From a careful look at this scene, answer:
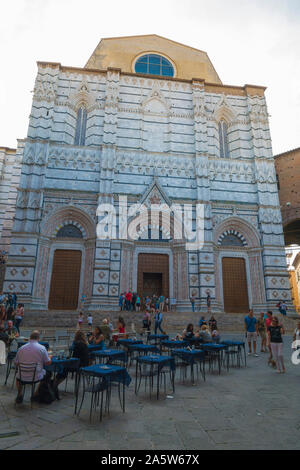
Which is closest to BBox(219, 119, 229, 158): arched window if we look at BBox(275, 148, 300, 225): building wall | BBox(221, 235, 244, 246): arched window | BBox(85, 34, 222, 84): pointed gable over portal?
BBox(85, 34, 222, 84): pointed gable over portal

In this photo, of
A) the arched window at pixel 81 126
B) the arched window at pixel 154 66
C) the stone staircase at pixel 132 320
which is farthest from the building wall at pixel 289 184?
the arched window at pixel 81 126

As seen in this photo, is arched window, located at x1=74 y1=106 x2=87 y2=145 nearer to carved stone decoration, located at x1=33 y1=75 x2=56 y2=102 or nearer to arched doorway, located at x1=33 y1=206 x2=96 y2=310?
carved stone decoration, located at x1=33 y1=75 x2=56 y2=102

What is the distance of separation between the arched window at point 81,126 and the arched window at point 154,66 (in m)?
7.01

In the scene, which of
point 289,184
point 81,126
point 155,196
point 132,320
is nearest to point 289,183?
point 289,184

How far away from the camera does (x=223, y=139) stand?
23375 mm

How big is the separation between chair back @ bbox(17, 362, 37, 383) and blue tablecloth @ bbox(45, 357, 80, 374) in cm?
39

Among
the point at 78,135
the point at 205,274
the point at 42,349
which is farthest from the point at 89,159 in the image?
the point at 42,349

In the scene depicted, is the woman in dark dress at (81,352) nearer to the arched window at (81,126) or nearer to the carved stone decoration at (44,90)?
the arched window at (81,126)

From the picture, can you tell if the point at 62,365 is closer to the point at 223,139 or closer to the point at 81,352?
the point at 81,352

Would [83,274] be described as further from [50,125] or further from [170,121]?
[170,121]

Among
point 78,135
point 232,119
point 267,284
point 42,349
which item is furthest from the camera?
point 232,119

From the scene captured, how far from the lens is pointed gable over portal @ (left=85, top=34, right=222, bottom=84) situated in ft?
81.9

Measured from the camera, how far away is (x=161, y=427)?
12.1 feet

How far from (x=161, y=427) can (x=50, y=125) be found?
21.0 meters
